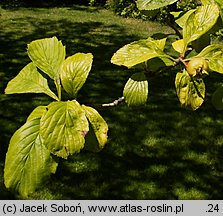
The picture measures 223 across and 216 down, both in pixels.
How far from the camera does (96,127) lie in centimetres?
75

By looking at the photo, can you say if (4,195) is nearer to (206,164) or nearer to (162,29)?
(206,164)

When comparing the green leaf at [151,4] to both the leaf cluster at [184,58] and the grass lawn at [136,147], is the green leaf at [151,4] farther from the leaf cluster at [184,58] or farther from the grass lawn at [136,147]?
the grass lawn at [136,147]

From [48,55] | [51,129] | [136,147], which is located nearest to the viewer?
[51,129]

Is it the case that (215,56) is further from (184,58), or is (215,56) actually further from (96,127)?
(96,127)

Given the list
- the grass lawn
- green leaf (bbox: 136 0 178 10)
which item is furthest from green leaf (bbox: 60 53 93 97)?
the grass lawn

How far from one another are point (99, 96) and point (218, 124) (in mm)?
1614

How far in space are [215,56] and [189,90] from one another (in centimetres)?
7

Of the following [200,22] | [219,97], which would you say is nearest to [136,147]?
[219,97]

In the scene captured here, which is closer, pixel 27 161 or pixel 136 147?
pixel 27 161

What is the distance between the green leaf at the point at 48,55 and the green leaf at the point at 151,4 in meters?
0.17

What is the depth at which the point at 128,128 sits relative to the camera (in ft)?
16.7

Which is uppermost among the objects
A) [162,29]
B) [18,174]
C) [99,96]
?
[18,174]

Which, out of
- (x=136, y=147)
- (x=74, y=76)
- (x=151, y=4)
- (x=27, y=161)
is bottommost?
(x=136, y=147)

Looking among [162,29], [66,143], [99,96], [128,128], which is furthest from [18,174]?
[162,29]
